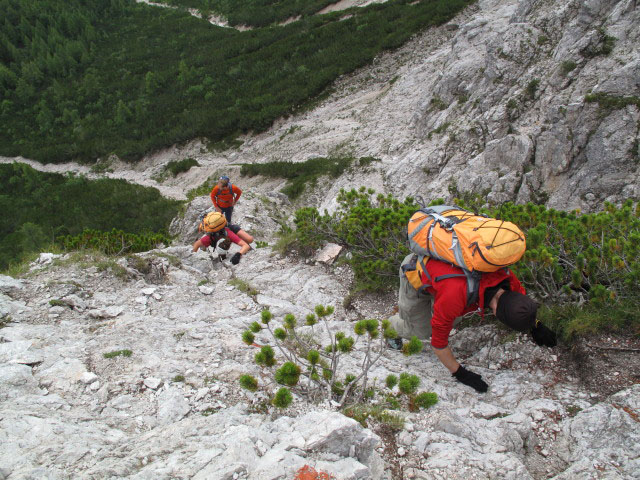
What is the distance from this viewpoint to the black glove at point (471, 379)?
3385mm

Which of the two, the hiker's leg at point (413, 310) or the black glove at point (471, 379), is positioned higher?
the hiker's leg at point (413, 310)

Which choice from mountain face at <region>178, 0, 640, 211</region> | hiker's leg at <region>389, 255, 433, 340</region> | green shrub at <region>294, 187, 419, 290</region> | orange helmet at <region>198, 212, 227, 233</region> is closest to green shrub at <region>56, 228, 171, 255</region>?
orange helmet at <region>198, 212, 227, 233</region>

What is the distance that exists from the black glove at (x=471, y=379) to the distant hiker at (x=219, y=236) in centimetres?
498

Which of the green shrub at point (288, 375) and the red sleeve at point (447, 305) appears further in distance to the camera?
the red sleeve at point (447, 305)

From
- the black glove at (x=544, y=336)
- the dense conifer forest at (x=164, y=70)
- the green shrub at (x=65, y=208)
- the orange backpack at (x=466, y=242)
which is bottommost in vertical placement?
the green shrub at (x=65, y=208)

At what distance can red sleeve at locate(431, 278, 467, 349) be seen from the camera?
119 inches

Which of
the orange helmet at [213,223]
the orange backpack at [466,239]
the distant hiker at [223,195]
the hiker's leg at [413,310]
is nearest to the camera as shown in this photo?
the orange backpack at [466,239]


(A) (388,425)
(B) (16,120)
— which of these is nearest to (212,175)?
(A) (388,425)

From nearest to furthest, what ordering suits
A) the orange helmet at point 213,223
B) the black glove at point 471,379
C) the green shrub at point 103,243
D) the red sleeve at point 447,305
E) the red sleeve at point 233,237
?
the red sleeve at point 447,305
the black glove at point 471,379
the green shrub at point 103,243
the orange helmet at point 213,223
the red sleeve at point 233,237

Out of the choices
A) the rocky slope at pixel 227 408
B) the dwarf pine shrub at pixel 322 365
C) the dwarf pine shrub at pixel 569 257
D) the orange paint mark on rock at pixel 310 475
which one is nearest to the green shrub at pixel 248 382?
the dwarf pine shrub at pixel 322 365

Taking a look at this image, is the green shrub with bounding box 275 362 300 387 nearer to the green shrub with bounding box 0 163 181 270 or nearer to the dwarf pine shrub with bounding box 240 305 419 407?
the dwarf pine shrub with bounding box 240 305 419 407

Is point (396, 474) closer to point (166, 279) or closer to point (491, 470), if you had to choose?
point (491, 470)

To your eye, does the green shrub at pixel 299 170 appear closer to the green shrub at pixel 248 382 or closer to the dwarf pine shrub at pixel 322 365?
the dwarf pine shrub at pixel 322 365

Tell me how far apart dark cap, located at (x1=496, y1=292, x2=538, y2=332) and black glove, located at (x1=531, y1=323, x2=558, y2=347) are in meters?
0.73
